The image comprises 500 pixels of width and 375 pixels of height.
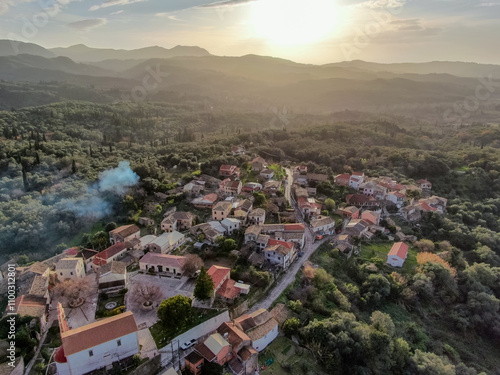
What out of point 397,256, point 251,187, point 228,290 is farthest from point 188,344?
point 251,187

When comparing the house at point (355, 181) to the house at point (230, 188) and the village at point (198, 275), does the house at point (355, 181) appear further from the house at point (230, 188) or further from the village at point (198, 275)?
the house at point (230, 188)

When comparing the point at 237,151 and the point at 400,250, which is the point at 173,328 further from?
the point at 237,151

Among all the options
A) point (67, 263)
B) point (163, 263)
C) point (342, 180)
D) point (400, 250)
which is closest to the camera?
point (67, 263)

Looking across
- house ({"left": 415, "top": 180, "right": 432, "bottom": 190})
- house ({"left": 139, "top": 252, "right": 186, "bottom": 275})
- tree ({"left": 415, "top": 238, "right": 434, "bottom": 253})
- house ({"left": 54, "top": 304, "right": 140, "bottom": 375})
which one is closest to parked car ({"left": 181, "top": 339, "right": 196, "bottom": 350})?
house ({"left": 54, "top": 304, "right": 140, "bottom": 375})

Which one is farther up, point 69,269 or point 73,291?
point 69,269

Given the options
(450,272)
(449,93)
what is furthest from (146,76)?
(450,272)
